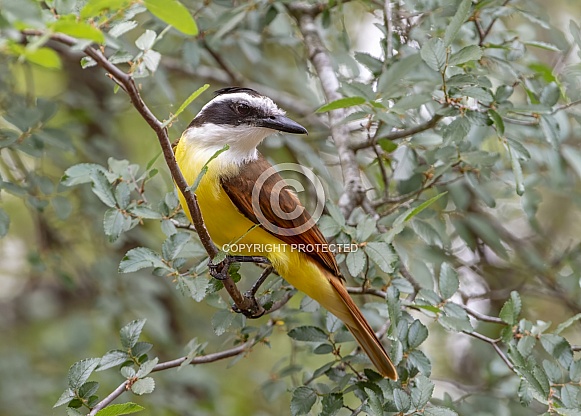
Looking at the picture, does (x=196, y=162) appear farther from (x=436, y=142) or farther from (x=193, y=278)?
(x=436, y=142)

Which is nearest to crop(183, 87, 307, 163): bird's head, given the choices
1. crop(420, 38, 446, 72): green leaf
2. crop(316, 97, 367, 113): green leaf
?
crop(316, 97, 367, 113): green leaf

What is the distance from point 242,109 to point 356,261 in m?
0.86

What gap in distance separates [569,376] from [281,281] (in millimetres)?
1054

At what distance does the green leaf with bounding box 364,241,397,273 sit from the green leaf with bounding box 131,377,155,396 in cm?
77

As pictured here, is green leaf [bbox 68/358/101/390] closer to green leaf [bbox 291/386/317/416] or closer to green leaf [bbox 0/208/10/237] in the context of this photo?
green leaf [bbox 291/386/317/416]

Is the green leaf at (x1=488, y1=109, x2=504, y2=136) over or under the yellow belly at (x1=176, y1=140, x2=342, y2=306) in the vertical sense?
over

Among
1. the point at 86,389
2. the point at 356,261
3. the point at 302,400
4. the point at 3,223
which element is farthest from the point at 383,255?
the point at 3,223

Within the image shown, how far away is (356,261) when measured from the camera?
2.31m

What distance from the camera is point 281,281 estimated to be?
2.75 meters

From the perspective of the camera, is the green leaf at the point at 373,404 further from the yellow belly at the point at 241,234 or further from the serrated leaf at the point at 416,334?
the yellow belly at the point at 241,234

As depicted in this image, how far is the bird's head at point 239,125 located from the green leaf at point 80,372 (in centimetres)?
98

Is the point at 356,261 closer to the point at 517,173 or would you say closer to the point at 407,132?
the point at 517,173

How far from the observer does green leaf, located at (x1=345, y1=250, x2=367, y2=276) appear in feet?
7.52

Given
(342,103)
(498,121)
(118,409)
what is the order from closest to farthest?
(118,409)
(342,103)
(498,121)
